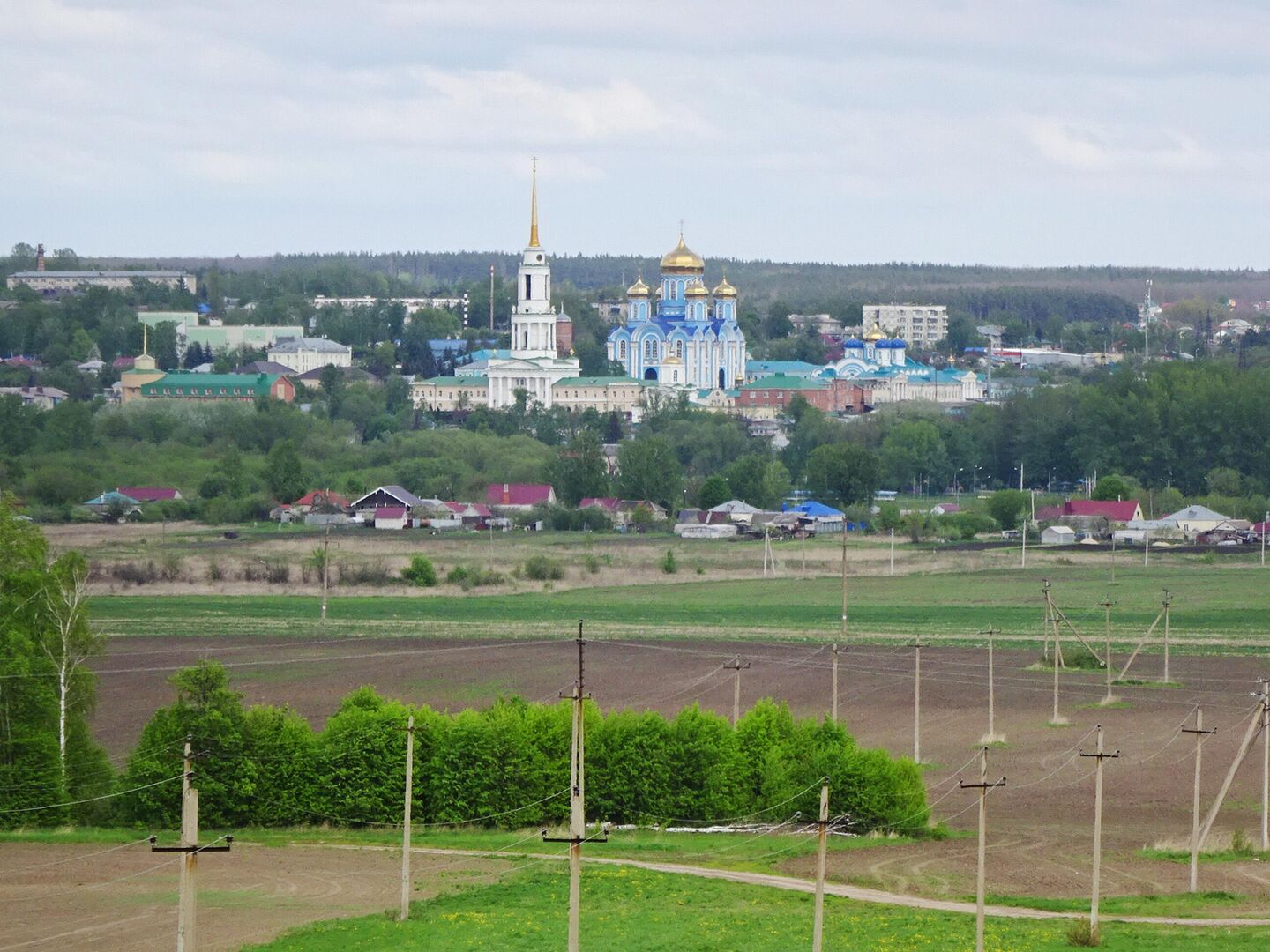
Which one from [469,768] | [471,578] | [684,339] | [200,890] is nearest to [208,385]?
[684,339]

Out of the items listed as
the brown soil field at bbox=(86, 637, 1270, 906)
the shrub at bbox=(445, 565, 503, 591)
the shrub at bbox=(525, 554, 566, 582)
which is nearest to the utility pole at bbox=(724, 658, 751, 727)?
the brown soil field at bbox=(86, 637, 1270, 906)

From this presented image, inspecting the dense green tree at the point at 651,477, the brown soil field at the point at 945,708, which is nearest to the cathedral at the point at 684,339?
the dense green tree at the point at 651,477

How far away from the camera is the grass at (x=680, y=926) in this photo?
24.4 meters

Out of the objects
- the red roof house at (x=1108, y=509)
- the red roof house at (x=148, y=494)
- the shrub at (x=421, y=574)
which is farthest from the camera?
the red roof house at (x=148, y=494)

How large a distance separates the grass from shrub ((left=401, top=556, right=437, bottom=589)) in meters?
34.9

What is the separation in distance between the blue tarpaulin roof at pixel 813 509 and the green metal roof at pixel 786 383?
4709cm

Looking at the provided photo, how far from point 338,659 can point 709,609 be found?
14.0 meters

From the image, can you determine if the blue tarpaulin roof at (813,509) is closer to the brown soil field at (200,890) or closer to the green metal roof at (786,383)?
the green metal roof at (786,383)

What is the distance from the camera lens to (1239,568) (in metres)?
68.9

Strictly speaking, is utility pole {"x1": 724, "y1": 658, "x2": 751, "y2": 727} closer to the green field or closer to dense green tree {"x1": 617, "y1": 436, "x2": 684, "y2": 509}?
the green field

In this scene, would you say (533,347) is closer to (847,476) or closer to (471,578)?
(847,476)

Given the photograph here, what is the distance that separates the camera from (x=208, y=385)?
12519 centimetres

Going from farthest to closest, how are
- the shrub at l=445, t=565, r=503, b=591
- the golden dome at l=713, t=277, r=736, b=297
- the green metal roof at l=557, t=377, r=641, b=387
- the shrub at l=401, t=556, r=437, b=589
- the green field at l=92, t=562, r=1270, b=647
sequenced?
the golden dome at l=713, t=277, r=736, b=297, the green metal roof at l=557, t=377, r=641, b=387, the shrub at l=445, t=565, r=503, b=591, the shrub at l=401, t=556, r=437, b=589, the green field at l=92, t=562, r=1270, b=647

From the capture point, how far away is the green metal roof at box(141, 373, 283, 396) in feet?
406
